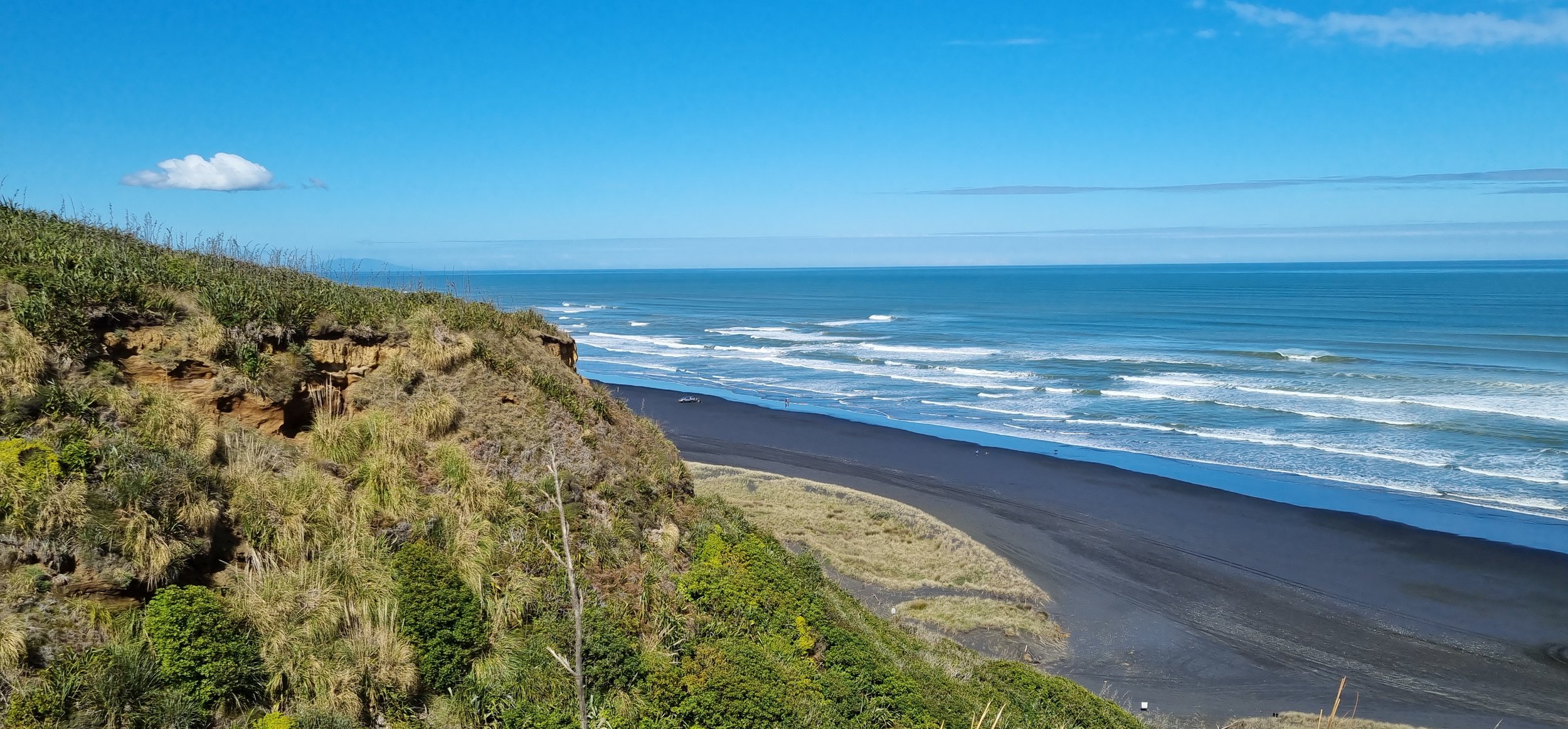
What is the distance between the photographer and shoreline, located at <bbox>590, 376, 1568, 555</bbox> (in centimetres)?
2347

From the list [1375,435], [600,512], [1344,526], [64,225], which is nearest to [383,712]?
[600,512]

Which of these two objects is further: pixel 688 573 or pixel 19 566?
pixel 688 573

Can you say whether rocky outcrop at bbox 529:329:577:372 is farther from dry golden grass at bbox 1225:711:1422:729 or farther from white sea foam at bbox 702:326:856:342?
white sea foam at bbox 702:326:856:342

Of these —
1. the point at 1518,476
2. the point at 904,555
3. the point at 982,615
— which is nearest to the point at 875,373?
the point at 904,555

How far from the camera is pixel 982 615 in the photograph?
720 inches

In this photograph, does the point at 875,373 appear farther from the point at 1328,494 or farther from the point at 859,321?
the point at 859,321

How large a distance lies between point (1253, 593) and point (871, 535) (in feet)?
31.3

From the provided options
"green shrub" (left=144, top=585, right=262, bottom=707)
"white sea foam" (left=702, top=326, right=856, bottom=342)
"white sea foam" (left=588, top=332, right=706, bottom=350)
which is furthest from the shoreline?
"white sea foam" (left=702, top=326, right=856, bottom=342)

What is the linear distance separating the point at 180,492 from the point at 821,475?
23279mm

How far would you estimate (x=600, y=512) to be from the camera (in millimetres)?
11406

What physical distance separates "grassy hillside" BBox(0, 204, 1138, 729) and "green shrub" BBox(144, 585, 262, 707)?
2cm

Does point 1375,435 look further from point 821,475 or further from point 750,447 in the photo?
point 750,447

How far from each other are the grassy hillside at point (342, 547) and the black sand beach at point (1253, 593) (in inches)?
244

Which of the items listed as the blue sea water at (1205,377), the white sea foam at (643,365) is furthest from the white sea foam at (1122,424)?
the white sea foam at (643,365)
